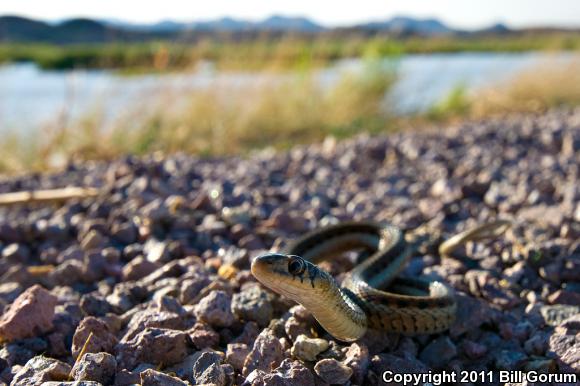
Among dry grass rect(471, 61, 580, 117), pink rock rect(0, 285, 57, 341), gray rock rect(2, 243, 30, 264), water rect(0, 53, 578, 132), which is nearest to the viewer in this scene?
pink rock rect(0, 285, 57, 341)

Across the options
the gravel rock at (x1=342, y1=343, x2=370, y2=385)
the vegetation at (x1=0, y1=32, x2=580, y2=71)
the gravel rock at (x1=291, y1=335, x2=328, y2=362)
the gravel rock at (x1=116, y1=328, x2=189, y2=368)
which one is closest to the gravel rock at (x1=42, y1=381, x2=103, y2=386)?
the gravel rock at (x1=116, y1=328, x2=189, y2=368)

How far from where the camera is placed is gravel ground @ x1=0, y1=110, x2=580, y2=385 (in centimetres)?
233

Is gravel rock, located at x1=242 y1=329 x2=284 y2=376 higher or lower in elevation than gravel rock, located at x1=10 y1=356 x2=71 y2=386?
higher

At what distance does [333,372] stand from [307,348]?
0.51 feet

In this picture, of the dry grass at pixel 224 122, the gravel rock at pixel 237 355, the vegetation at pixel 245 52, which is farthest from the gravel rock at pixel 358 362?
the vegetation at pixel 245 52

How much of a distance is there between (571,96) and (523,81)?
0.92 m

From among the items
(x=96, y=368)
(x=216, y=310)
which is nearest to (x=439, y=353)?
(x=216, y=310)

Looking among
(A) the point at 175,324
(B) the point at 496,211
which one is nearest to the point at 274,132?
(B) the point at 496,211

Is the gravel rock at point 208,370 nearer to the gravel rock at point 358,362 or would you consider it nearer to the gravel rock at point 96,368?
the gravel rock at point 96,368

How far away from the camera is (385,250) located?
3166 mm

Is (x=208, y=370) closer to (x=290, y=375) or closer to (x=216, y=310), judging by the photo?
(x=290, y=375)

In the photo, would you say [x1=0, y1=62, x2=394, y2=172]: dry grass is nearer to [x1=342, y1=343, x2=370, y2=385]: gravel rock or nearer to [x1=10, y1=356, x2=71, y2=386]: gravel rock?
[x1=10, y1=356, x2=71, y2=386]: gravel rock

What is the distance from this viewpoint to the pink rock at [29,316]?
2.55m

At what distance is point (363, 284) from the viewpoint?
2.70 meters
